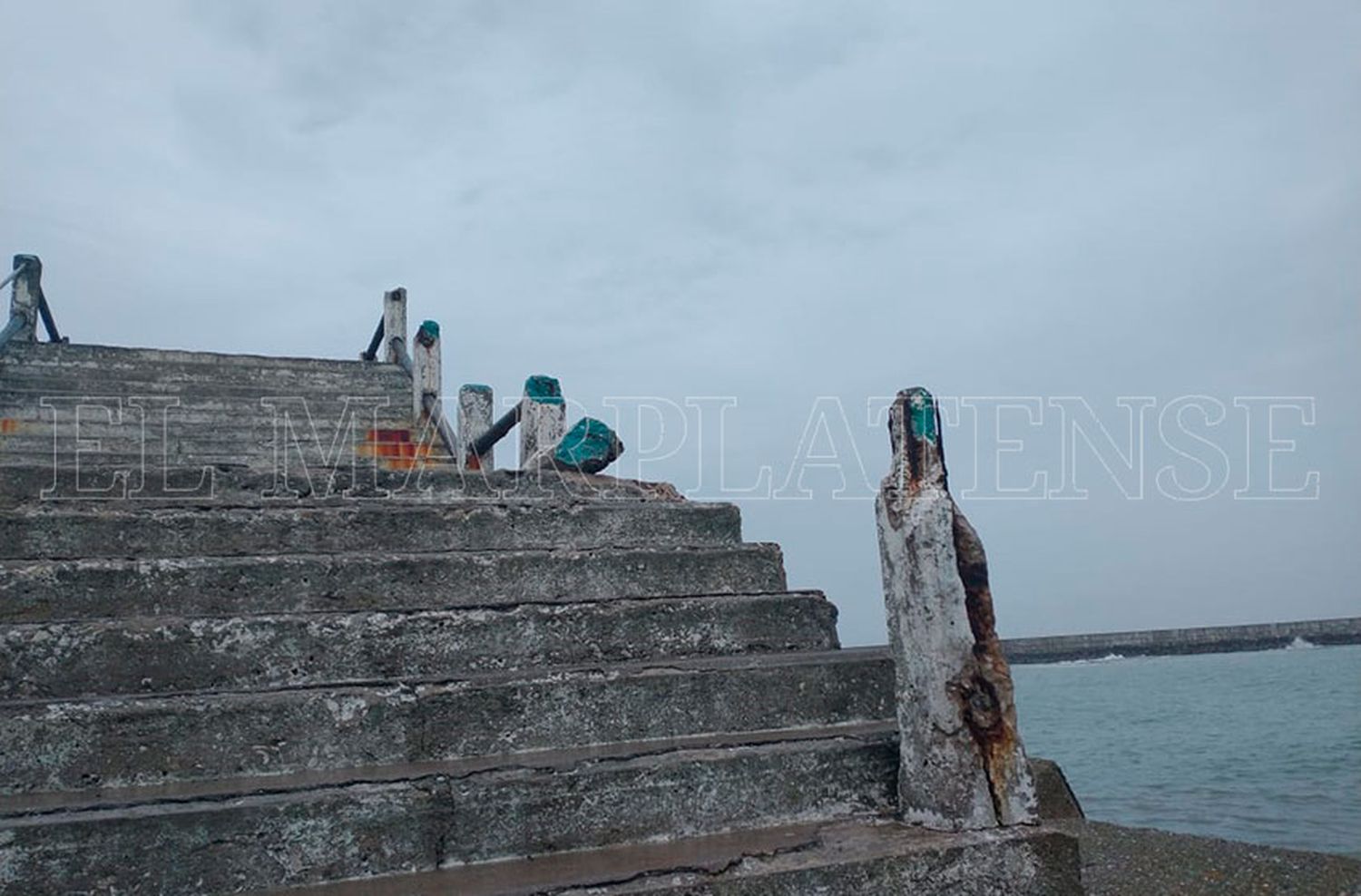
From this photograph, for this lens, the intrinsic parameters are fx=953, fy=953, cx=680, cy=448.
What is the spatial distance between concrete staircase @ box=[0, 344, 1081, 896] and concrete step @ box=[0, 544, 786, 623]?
1cm

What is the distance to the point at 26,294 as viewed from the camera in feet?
35.7

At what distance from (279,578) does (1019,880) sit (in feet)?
9.39

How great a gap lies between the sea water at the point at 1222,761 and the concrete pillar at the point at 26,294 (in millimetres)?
13486

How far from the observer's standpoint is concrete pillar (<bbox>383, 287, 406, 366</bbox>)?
37.9ft

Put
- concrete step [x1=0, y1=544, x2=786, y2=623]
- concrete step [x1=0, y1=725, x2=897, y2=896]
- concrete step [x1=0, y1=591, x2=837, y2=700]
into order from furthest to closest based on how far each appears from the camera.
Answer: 1. concrete step [x1=0, y1=544, x2=786, y2=623]
2. concrete step [x1=0, y1=591, x2=837, y2=700]
3. concrete step [x1=0, y1=725, x2=897, y2=896]

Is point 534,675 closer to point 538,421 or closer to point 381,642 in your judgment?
point 381,642

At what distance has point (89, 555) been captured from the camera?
3.93 metres

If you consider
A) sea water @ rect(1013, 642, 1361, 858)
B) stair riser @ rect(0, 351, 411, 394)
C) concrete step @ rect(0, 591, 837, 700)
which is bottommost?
sea water @ rect(1013, 642, 1361, 858)

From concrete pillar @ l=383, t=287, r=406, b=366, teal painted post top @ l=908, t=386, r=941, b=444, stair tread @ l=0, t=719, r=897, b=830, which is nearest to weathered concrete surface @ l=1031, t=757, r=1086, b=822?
stair tread @ l=0, t=719, r=897, b=830

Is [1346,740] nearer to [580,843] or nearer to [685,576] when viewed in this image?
[685,576]

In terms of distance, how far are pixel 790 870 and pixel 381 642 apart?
1.74 metres

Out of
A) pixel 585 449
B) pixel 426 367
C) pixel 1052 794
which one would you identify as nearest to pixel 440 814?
pixel 585 449

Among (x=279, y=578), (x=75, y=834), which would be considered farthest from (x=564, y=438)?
(x=75, y=834)

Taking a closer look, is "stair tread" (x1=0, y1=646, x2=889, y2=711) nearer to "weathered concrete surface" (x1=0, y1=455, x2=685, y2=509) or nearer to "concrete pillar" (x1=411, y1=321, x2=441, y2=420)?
"weathered concrete surface" (x1=0, y1=455, x2=685, y2=509)
